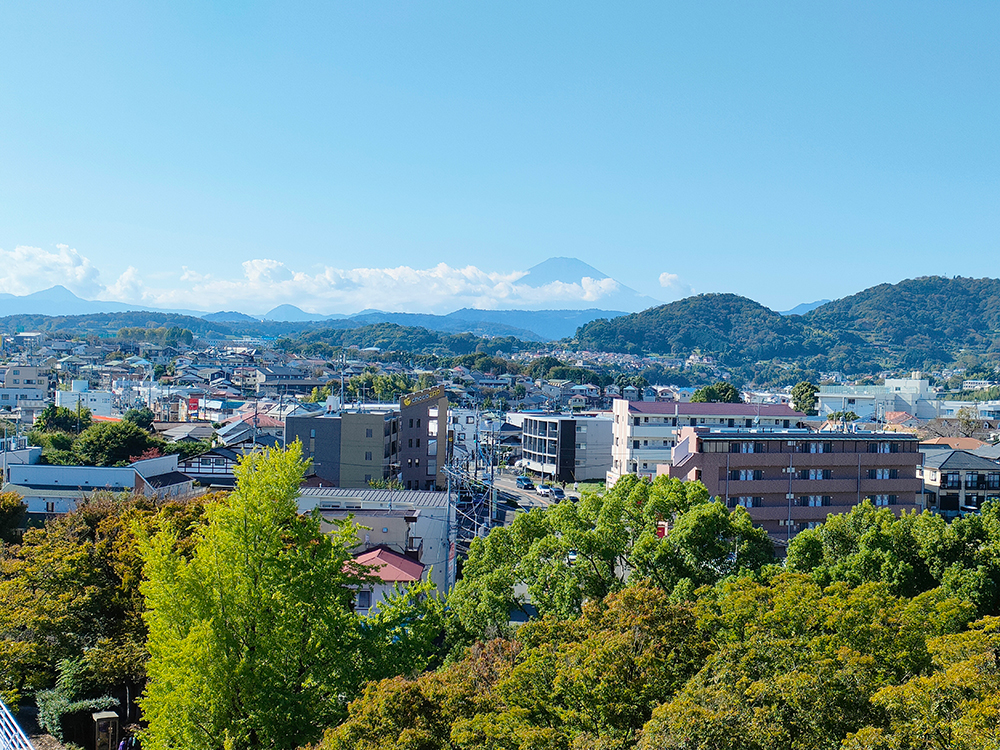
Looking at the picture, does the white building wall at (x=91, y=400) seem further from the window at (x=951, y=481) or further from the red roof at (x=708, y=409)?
the window at (x=951, y=481)

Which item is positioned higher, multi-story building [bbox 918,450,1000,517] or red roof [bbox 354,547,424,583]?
red roof [bbox 354,547,424,583]

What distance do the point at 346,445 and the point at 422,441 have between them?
13.1 feet

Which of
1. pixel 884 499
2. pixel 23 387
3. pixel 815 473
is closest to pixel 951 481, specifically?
pixel 884 499

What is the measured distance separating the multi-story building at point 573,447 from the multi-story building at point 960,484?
693 inches

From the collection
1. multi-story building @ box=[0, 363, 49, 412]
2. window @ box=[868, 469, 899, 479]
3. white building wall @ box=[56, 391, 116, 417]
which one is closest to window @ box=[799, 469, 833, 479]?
window @ box=[868, 469, 899, 479]

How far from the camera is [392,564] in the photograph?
1845cm

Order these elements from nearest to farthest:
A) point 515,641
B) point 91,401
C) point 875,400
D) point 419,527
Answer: point 515,641, point 419,527, point 91,401, point 875,400

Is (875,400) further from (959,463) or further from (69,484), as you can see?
(69,484)

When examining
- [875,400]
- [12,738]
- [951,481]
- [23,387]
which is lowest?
[951,481]

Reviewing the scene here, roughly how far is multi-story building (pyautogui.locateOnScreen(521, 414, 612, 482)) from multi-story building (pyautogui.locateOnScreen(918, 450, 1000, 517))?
17.6m

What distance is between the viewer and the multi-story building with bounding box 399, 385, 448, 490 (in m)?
34.4

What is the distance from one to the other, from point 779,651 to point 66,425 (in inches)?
1795

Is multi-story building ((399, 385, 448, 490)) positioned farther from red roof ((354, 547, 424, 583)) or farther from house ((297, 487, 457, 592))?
red roof ((354, 547, 424, 583))

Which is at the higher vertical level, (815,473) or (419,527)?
(815,473)
